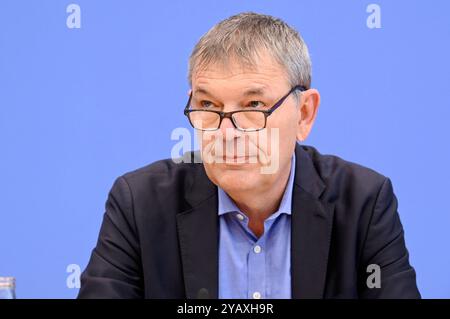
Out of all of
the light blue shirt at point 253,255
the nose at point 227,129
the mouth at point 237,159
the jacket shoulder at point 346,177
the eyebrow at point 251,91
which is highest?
the eyebrow at point 251,91

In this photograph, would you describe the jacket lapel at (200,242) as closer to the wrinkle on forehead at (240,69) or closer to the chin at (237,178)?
the chin at (237,178)

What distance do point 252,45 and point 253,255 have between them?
517 millimetres

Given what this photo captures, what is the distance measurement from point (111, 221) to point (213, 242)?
0.27m

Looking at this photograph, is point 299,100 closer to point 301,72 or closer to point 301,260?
point 301,72

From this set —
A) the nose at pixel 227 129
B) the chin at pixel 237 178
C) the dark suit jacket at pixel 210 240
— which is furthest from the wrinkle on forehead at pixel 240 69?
the dark suit jacket at pixel 210 240

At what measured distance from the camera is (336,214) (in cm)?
195

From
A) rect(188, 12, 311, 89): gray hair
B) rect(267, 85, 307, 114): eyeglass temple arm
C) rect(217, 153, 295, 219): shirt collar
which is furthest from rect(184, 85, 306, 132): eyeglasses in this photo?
rect(217, 153, 295, 219): shirt collar

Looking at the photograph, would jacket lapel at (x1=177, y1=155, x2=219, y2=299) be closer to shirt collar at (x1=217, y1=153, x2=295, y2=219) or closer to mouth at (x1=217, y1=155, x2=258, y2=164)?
shirt collar at (x1=217, y1=153, x2=295, y2=219)

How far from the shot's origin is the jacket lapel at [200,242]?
1.86m

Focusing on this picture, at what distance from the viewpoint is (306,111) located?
A: 197 cm

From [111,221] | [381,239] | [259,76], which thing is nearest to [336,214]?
[381,239]

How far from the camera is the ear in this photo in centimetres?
193

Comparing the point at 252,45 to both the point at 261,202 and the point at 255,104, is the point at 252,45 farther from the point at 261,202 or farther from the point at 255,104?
the point at 261,202

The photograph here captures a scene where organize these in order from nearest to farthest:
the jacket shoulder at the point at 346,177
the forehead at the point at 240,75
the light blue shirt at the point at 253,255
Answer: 1. the forehead at the point at 240,75
2. the light blue shirt at the point at 253,255
3. the jacket shoulder at the point at 346,177
